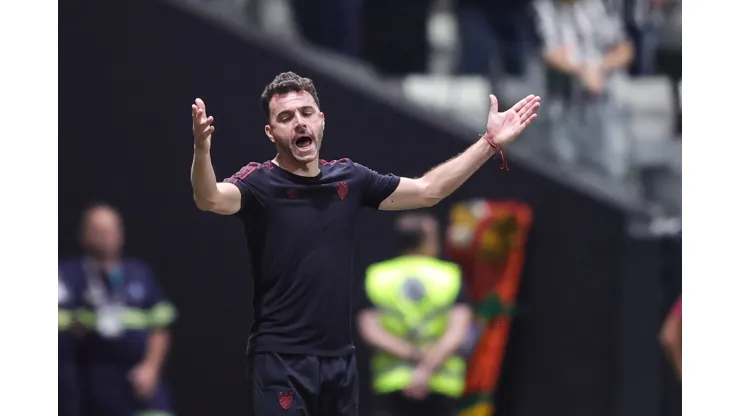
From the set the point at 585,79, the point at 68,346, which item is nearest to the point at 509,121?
the point at 68,346

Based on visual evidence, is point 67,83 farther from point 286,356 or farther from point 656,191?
point 286,356

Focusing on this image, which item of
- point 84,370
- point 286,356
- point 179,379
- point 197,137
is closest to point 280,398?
point 286,356

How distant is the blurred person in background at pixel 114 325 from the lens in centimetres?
824

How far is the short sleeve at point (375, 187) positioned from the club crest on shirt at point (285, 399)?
0.72 meters

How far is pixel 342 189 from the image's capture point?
5.14m

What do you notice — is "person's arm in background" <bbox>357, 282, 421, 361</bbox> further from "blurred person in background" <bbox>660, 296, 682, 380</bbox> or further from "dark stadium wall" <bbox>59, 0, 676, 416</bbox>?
"blurred person in background" <bbox>660, 296, 682, 380</bbox>

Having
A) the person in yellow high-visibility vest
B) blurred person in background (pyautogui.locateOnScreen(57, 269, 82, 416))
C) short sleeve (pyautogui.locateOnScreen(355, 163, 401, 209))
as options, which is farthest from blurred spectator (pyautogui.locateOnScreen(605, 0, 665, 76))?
short sleeve (pyautogui.locateOnScreen(355, 163, 401, 209))

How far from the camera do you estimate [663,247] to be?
930cm

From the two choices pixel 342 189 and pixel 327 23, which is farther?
pixel 327 23

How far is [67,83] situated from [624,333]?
146 inches

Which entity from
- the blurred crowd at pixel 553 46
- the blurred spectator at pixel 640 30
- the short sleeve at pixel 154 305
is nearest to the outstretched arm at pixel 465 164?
the short sleeve at pixel 154 305

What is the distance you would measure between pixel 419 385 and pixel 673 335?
1.68 m

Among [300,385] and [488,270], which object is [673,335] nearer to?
[488,270]

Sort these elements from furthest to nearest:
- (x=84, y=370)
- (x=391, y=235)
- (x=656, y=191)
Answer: (x=656, y=191), (x=391, y=235), (x=84, y=370)
